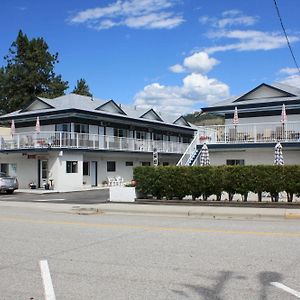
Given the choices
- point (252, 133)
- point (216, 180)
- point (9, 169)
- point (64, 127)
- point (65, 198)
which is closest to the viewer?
point (216, 180)

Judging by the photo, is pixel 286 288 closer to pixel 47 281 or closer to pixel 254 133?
pixel 47 281

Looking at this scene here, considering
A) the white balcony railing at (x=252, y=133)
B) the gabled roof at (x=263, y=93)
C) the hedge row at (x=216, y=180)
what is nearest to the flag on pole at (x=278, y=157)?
the white balcony railing at (x=252, y=133)

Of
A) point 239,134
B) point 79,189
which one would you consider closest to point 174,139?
point 79,189

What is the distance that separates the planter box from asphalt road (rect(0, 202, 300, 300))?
296 inches

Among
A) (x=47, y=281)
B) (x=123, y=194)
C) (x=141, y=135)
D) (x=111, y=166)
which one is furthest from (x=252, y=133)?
(x=47, y=281)

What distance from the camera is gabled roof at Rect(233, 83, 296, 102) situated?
35.8 meters

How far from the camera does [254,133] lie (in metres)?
29.8

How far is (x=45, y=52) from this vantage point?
248ft

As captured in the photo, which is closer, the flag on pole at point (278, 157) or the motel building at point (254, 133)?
the flag on pole at point (278, 157)

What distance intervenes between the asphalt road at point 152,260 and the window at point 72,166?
77.7ft

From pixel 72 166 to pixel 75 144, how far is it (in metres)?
1.81

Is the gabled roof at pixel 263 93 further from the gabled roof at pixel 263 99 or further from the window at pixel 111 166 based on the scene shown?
the window at pixel 111 166

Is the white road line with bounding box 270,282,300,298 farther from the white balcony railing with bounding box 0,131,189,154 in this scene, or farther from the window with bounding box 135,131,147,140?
the window with bounding box 135,131,147,140

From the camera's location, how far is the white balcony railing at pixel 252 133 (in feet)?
96.9
